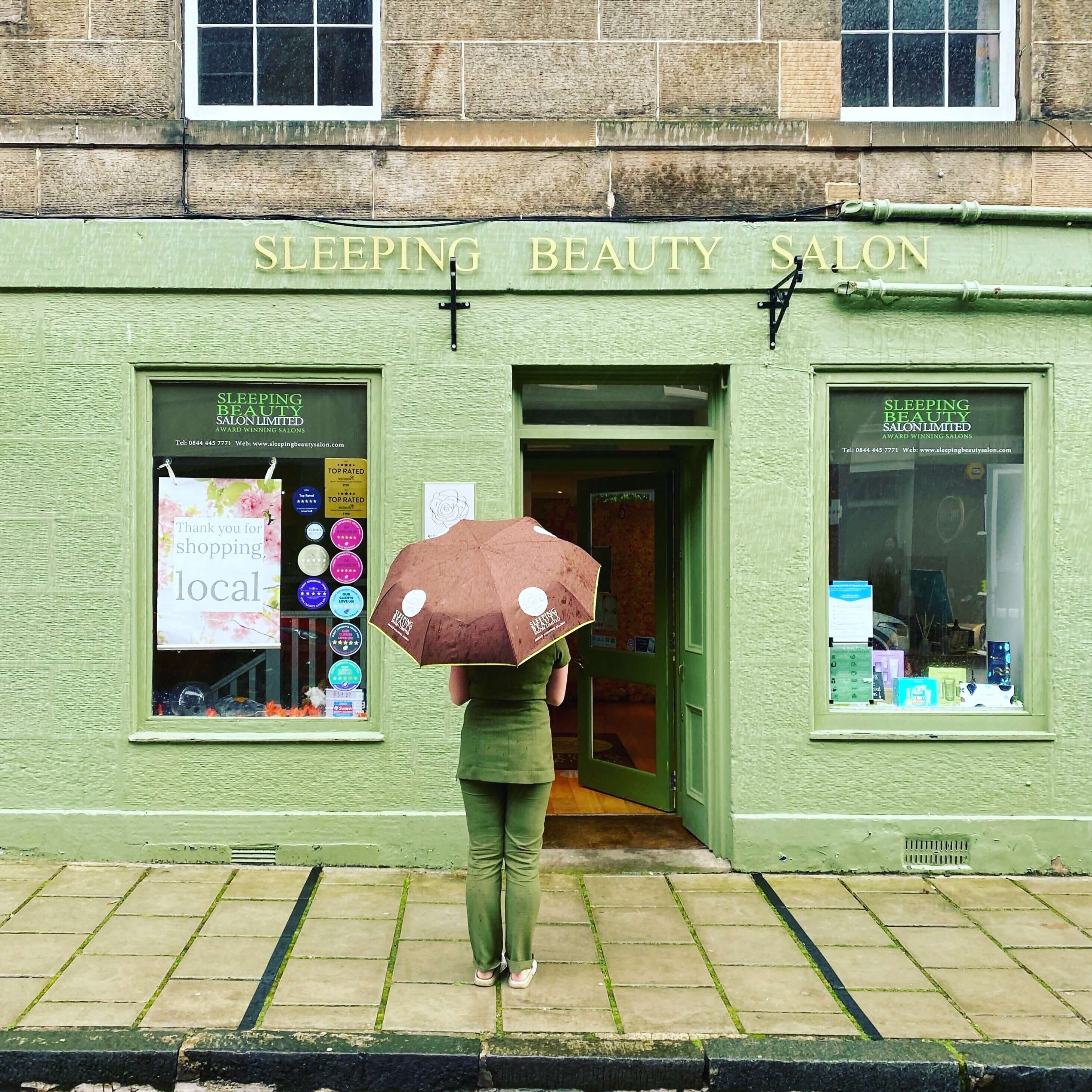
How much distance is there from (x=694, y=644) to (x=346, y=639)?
2.43 metres

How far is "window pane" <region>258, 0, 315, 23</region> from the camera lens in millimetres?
6625

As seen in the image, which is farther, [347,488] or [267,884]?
[347,488]

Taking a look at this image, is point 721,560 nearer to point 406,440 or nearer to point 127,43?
point 406,440

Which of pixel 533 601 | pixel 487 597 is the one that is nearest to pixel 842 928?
pixel 533 601

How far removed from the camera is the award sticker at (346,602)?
6562mm

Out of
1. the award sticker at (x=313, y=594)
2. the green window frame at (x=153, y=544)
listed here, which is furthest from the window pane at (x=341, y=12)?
the award sticker at (x=313, y=594)

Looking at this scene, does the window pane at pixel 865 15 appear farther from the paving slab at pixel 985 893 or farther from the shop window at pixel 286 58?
the paving slab at pixel 985 893

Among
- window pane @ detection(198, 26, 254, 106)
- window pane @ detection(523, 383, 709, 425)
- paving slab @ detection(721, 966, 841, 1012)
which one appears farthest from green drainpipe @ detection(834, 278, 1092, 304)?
window pane @ detection(198, 26, 254, 106)

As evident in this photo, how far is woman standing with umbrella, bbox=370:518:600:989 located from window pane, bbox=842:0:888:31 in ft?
14.8

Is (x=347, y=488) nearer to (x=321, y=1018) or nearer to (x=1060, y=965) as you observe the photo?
(x=321, y=1018)

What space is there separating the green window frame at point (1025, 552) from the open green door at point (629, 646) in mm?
1316

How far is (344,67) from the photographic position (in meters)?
6.61

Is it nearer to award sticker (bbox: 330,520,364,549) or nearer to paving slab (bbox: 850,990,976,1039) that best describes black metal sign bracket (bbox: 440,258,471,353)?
award sticker (bbox: 330,520,364,549)

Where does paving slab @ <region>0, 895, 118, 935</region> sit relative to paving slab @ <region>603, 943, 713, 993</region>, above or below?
above
